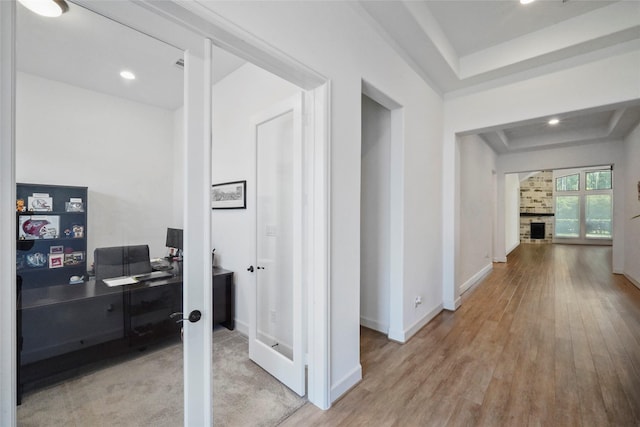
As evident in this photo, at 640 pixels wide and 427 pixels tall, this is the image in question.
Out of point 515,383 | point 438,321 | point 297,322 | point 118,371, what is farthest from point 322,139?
point 438,321

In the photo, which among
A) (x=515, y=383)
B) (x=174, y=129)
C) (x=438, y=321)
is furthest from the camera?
(x=438, y=321)

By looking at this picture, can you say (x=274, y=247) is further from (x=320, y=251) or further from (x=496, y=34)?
(x=496, y=34)

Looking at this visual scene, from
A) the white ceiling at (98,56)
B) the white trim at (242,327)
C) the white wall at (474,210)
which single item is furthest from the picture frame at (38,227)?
the white wall at (474,210)

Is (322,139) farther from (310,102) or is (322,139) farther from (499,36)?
(499,36)

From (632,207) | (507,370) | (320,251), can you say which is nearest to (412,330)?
(507,370)

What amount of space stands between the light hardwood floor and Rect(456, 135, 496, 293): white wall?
0.89 meters

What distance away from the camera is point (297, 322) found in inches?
80.8

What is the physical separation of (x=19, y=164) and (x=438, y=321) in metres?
4.00

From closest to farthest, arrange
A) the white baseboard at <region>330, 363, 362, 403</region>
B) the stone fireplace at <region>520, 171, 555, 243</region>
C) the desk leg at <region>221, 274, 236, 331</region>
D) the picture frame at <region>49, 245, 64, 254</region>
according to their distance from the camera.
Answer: the picture frame at <region>49, 245, 64, 254</region> < the white baseboard at <region>330, 363, 362, 403</region> < the desk leg at <region>221, 274, 236, 331</region> < the stone fireplace at <region>520, 171, 555, 243</region>

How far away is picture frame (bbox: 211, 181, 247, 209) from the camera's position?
9.80ft

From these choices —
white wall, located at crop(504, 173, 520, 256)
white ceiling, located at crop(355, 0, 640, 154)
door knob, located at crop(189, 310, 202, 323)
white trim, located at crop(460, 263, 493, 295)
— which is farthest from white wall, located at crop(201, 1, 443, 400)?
white wall, located at crop(504, 173, 520, 256)

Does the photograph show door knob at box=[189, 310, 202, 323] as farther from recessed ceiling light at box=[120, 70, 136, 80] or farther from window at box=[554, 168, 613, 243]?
window at box=[554, 168, 613, 243]

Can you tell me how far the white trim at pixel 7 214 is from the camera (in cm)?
86

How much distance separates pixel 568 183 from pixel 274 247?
14585 mm
